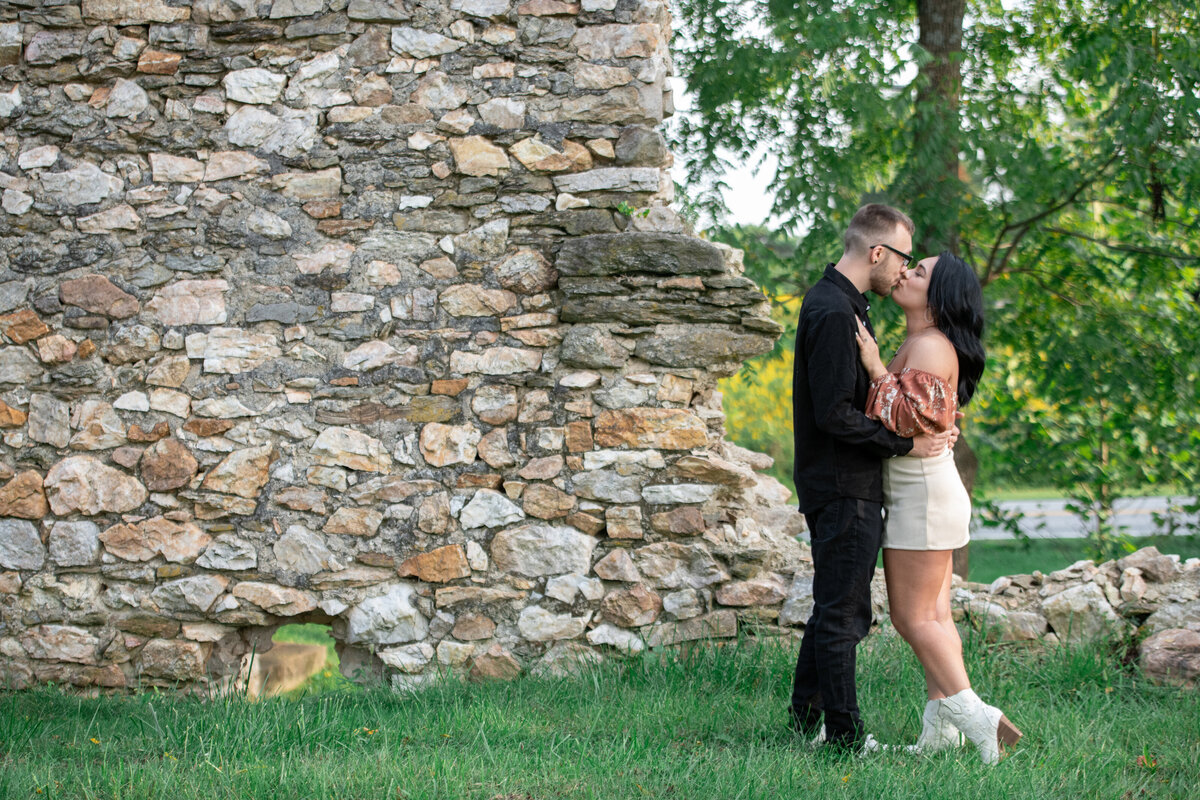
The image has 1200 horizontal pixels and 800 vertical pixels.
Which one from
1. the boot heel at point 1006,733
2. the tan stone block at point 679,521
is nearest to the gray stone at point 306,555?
the tan stone block at point 679,521

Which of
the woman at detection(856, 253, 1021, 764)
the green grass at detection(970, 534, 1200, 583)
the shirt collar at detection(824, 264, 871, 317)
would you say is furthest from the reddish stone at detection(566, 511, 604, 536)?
the green grass at detection(970, 534, 1200, 583)

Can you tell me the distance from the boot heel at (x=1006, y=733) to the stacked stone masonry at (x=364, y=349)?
1.20 m

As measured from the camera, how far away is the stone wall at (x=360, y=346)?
4254 mm

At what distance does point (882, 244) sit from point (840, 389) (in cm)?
56

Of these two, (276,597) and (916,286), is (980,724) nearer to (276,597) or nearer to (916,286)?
(916,286)

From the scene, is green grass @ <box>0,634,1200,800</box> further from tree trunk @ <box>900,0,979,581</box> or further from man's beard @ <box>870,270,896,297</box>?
tree trunk @ <box>900,0,979,581</box>

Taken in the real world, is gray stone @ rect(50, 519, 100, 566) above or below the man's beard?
below

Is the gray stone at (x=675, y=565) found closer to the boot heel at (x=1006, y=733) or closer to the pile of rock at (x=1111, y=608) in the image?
the pile of rock at (x=1111, y=608)

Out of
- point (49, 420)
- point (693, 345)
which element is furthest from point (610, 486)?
point (49, 420)

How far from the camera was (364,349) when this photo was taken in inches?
170

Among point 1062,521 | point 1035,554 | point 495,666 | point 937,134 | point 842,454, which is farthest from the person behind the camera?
point 1062,521

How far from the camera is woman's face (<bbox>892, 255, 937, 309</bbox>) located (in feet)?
10.6

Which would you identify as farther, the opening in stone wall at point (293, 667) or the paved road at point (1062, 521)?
the paved road at point (1062, 521)

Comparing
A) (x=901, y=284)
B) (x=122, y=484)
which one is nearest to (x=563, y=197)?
(x=901, y=284)
